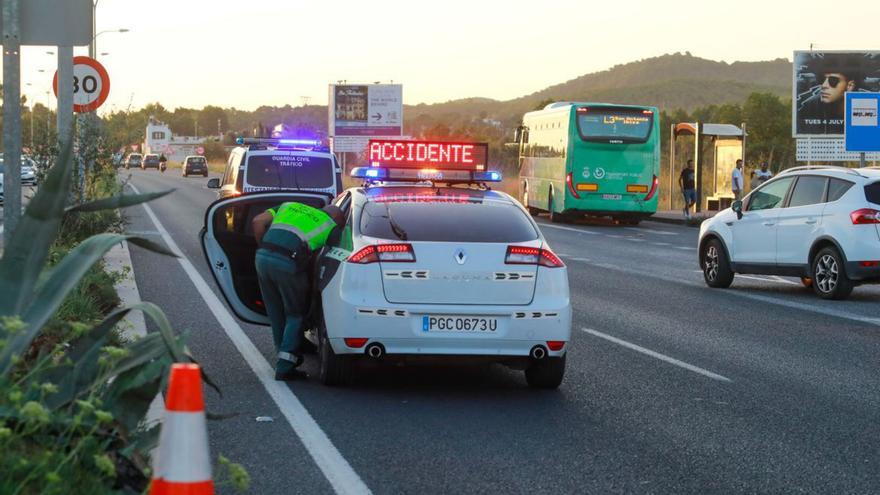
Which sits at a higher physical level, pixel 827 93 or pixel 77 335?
pixel 827 93

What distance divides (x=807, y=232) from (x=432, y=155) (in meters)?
7.61

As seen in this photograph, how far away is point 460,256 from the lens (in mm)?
9367

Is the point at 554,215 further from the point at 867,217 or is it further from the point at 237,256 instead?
the point at 237,256

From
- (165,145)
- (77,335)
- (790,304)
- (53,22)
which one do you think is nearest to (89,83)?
(790,304)

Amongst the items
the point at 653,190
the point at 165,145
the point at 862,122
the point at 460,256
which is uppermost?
the point at 165,145

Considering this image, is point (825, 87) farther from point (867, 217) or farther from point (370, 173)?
point (370, 173)

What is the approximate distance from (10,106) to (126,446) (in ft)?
14.5

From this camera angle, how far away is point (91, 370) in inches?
213

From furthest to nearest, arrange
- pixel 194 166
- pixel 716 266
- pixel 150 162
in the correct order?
pixel 150 162
pixel 194 166
pixel 716 266

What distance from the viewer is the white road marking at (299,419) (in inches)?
267

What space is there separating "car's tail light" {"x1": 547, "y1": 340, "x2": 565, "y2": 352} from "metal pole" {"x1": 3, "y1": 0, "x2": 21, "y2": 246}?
3.65 metres

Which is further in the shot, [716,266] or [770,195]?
[716,266]

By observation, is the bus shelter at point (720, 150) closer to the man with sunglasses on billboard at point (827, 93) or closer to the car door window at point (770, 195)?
the man with sunglasses on billboard at point (827, 93)

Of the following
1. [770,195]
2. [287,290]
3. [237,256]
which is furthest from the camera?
[770,195]
